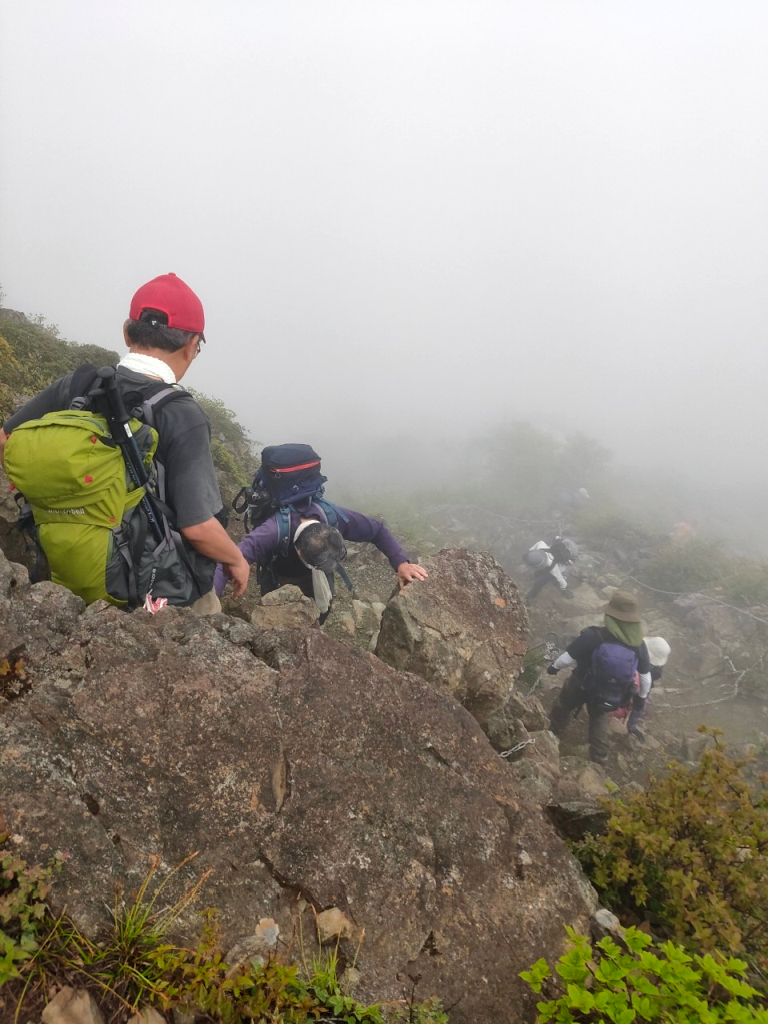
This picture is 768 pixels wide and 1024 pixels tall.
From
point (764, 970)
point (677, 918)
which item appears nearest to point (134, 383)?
point (677, 918)

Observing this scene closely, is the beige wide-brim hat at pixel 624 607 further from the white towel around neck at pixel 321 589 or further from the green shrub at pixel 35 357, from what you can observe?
the green shrub at pixel 35 357

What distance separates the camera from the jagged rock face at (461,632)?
452cm

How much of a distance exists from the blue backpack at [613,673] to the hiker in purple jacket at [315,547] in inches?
192

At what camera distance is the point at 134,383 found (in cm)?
282

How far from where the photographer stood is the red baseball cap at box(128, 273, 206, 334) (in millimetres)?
2951

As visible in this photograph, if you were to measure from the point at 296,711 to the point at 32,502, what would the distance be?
5.99 feet

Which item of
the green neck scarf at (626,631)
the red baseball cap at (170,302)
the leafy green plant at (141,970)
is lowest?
the green neck scarf at (626,631)

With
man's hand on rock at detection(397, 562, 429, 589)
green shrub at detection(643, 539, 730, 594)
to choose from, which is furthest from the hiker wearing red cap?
green shrub at detection(643, 539, 730, 594)

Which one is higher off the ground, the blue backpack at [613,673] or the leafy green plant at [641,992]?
the leafy green plant at [641,992]

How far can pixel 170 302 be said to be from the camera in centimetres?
297

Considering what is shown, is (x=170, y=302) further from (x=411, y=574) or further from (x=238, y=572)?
(x=411, y=574)

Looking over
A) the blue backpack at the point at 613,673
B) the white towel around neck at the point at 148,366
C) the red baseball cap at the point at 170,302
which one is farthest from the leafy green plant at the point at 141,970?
the blue backpack at the point at 613,673

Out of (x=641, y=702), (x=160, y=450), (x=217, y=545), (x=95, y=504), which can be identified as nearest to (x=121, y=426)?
(x=160, y=450)

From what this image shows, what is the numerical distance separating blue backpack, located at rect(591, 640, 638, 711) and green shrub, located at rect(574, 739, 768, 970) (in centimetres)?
526
